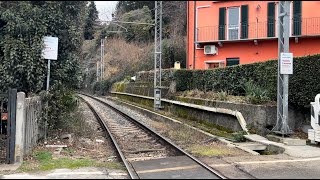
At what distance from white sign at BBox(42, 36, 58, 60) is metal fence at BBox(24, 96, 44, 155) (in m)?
1.51

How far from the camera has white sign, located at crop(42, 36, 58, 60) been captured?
43.5 ft

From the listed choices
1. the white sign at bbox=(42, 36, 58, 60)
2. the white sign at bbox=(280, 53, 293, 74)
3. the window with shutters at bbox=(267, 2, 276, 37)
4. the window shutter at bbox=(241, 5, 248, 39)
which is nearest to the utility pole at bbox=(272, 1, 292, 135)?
the white sign at bbox=(280, 53, 293, 74)

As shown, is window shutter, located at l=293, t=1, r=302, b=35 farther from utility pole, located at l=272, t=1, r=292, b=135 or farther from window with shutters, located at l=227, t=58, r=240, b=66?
utility pole, located at l=272, t=1, r=292, b=135

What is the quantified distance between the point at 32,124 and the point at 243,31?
19699 millimetres

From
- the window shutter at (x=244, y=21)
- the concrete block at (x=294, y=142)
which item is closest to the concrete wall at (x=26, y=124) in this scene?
the concrete block at (x=294, y=142)

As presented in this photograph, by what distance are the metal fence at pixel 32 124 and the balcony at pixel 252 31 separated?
60.1 ft

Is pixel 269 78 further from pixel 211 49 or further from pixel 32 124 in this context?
pixel 211 49

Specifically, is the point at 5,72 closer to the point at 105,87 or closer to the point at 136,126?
the point at 136,126

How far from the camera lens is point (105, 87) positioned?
68.8 meters

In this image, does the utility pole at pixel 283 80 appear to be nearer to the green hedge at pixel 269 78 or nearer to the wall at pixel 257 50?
the green hedge at pixel 269 78

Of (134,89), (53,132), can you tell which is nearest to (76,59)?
(53,132)

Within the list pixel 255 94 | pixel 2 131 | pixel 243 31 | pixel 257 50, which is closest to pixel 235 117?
pixel 255 94

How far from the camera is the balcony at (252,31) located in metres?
25.6

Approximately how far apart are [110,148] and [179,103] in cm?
1113
